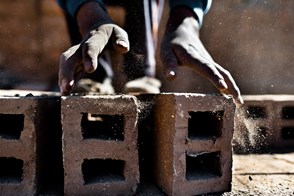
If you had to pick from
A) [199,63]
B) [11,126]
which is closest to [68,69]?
[11,126]

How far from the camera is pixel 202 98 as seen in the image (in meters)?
1.18

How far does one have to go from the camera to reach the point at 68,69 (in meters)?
1.25

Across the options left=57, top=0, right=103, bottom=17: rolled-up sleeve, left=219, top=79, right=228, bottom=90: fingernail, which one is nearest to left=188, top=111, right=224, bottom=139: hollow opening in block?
left=219, top=79, right=228, bottom=90: fingernail

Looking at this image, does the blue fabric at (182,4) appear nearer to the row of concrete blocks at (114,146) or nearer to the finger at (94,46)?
the finger at (94,46)

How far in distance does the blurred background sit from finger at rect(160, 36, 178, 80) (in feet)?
5.57

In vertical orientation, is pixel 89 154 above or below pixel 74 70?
below

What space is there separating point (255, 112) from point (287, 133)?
10.0 inches

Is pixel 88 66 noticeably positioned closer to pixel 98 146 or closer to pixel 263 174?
pixel 98 146

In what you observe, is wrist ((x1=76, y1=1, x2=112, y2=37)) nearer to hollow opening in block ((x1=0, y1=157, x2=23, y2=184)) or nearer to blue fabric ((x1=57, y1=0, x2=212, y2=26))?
blue fabric ((x1=57, y1=0, x2=212, y2=26))

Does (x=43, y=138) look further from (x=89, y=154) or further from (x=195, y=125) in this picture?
(x=195, y=125)

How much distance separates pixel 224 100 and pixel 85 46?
1.82 ft

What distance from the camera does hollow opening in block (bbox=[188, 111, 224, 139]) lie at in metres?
1.25

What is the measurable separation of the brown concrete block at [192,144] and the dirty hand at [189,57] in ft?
0.51

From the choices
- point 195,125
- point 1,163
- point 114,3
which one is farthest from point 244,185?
point 114,3
